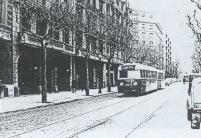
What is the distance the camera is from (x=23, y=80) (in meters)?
34.3

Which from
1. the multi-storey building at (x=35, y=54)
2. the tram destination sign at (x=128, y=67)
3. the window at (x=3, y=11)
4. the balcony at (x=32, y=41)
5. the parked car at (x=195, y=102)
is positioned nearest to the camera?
the parked car at (x=195, y=102)

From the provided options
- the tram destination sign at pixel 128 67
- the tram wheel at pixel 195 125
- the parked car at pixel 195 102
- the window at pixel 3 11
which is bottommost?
the tram wheel at pixel 195 125

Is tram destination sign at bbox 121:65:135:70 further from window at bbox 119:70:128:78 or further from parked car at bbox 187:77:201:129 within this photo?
parked car at bbox 187:77:201:129

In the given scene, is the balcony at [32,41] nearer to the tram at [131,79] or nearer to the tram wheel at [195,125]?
the tram at [131,79]

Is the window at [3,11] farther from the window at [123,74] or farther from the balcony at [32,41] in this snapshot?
the window at [123,74]

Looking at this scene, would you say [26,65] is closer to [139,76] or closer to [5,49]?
[5,49]

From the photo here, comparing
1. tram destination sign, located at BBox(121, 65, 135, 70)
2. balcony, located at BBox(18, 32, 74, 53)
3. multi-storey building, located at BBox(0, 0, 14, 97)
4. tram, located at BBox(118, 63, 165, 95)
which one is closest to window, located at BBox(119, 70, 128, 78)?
tram, located at BBox(118, 63, 165, 95)

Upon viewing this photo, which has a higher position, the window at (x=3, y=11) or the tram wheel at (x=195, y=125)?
the window at (x=3, y=11)

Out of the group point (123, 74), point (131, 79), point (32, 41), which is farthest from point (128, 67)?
point (32, 41)

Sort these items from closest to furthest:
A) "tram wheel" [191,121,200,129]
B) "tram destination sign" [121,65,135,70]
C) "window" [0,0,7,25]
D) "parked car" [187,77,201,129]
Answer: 1. "parked car" [187,77,201,129]
2. "tram wheel" [191,121,200,129]
3. "window" [0,0,7,25]
4. "tram destination sign" [121,65,135,70]

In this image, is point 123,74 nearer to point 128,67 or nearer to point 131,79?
point 128,67

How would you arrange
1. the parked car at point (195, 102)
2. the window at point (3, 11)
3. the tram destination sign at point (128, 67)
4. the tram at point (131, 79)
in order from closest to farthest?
1. the parked car at point (195, 102)
2. the window at point (3, 11)
3. the tram at point (131, 79)
4. the tram destination sign at point (128, 67)

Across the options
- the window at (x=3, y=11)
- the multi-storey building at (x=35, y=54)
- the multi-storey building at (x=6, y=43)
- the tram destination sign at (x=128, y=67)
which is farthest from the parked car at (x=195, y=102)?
the tram destination sign at (x=128, y=67)

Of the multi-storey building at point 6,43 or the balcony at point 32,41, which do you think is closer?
the multi-storey building at point 6,43
